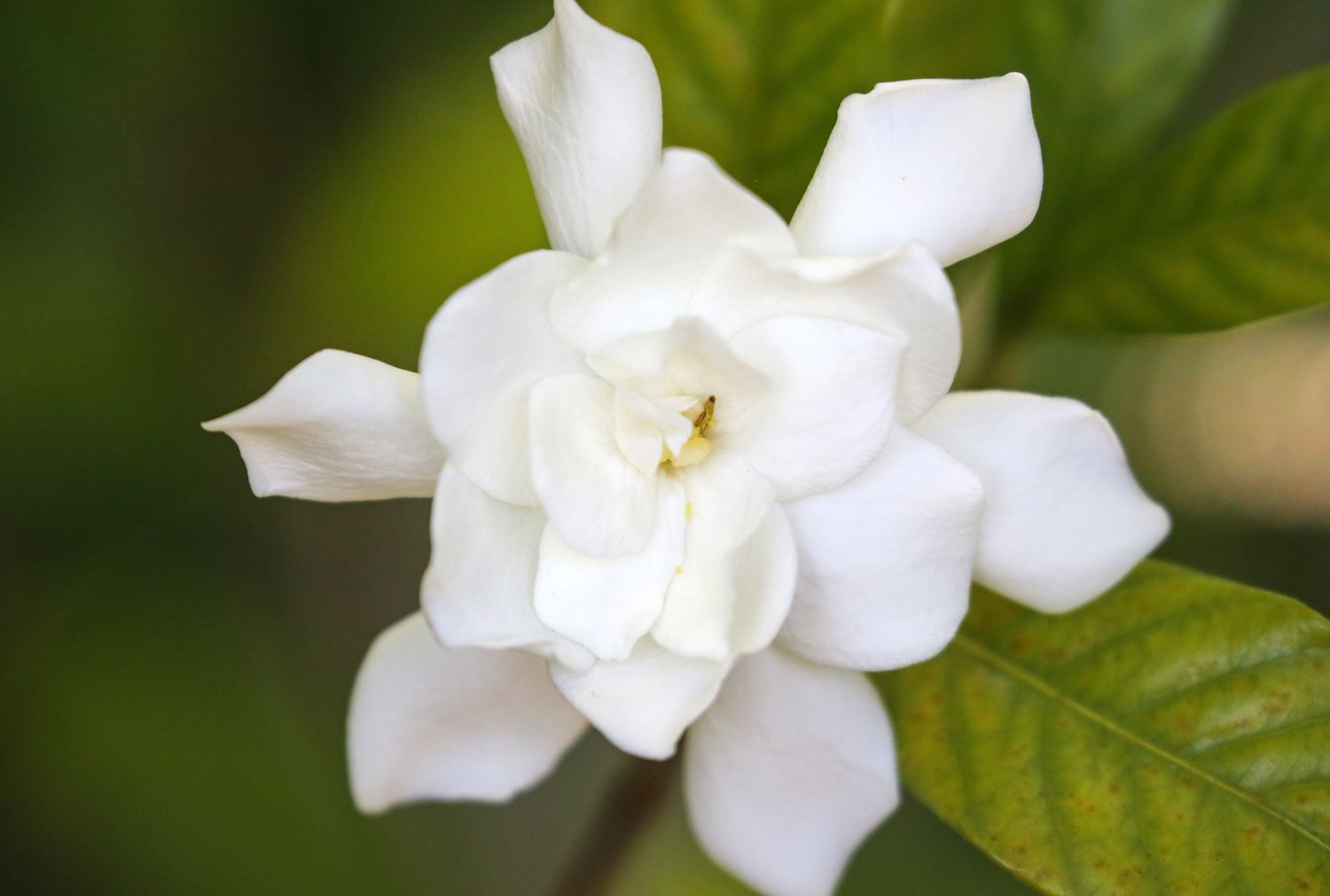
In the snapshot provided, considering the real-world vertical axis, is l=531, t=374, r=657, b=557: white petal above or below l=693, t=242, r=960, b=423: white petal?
below

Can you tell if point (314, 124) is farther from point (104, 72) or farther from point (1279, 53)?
point (1279, 53)

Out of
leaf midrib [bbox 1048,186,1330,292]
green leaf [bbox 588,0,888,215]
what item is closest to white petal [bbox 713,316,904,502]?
green leaf [bbox 588,0,888,215]

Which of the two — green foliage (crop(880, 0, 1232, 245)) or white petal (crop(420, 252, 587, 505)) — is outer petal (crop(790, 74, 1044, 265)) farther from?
green foliage (crop(880, 0, 1232, 245))

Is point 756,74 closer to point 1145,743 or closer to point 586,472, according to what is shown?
point 586,472

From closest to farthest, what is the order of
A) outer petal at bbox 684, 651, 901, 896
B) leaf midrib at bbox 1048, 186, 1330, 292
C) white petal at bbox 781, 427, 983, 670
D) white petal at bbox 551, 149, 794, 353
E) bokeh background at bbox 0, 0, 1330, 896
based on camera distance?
white petal at bbox 551, 149, 794, 353 → white petal at bbox 781, 427, 983, 670 → outer petal at bbox 684, 651, 901, 896 → leaf midrib at bbox 1048, 186, 1330, 292 → bokeh background at bbox 0, 0, 1330, 896

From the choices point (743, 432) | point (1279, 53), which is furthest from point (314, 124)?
point (1279, 53)

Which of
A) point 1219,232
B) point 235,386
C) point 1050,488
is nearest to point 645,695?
point 1050,488
